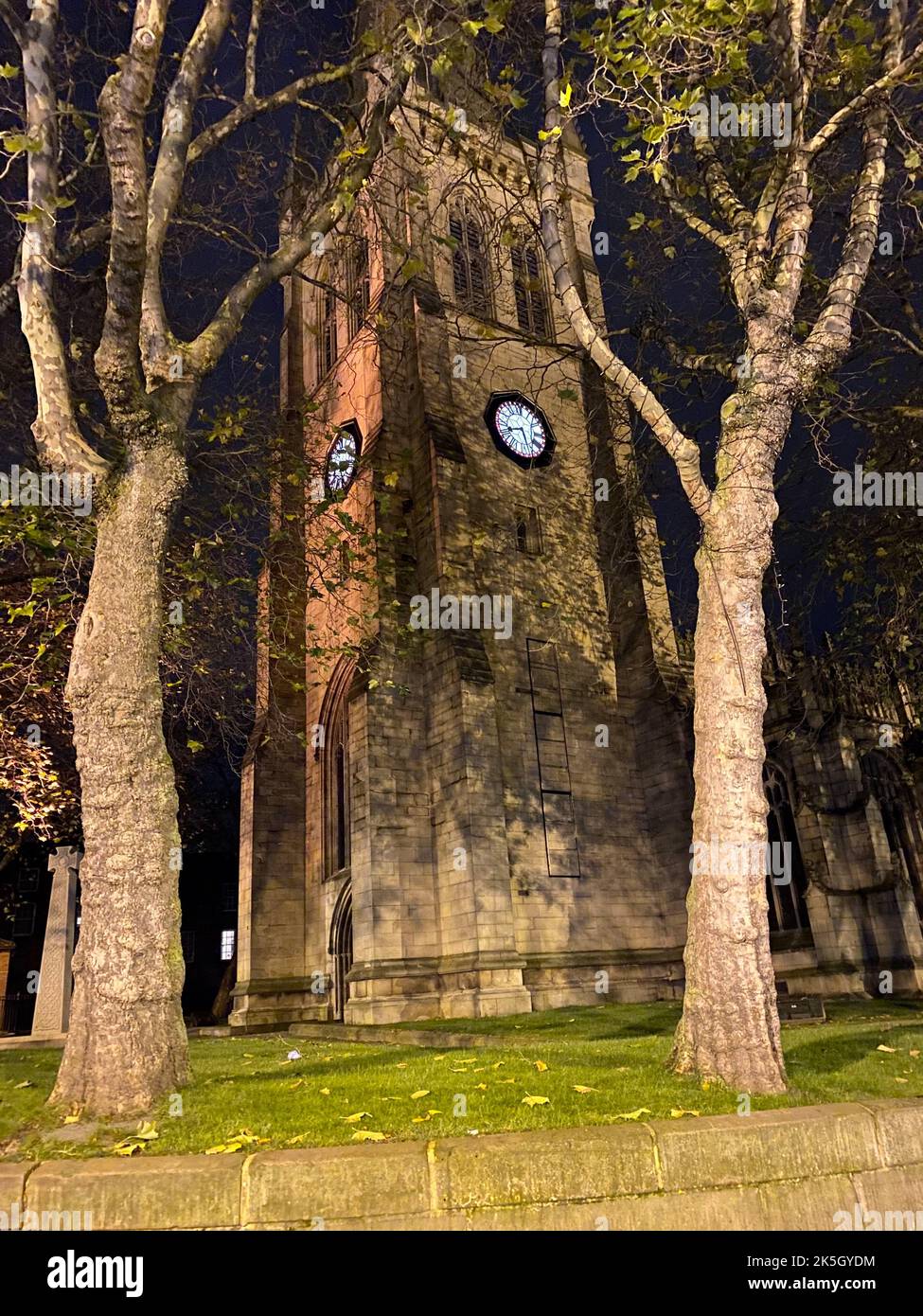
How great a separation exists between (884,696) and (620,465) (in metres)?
9.00

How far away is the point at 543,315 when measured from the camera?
26062 millimetres

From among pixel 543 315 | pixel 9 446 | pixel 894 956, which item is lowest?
pixel 894 956

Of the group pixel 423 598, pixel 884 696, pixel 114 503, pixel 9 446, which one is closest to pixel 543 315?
pixel 423 598

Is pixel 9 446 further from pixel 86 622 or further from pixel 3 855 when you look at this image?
pixel 3 855

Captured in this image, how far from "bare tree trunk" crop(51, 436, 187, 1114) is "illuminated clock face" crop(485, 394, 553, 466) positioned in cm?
1641

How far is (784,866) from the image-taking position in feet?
58.7

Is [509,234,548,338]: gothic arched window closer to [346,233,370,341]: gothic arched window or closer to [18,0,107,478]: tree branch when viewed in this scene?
[346,233,370,341]: gothic arched window

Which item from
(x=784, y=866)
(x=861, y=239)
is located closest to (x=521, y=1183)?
(x=861, y=239)

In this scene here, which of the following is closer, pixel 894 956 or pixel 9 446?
pixel 9 446

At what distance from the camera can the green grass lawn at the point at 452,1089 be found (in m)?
4.75

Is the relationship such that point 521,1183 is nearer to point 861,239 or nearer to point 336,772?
point 861,239

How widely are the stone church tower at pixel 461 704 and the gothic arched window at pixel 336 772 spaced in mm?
84

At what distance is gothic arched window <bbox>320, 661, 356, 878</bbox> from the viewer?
67.2 ft

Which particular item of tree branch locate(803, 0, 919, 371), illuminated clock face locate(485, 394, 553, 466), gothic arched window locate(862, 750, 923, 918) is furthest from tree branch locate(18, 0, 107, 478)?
gothic arched window locate(862, 750, 923, 918)
